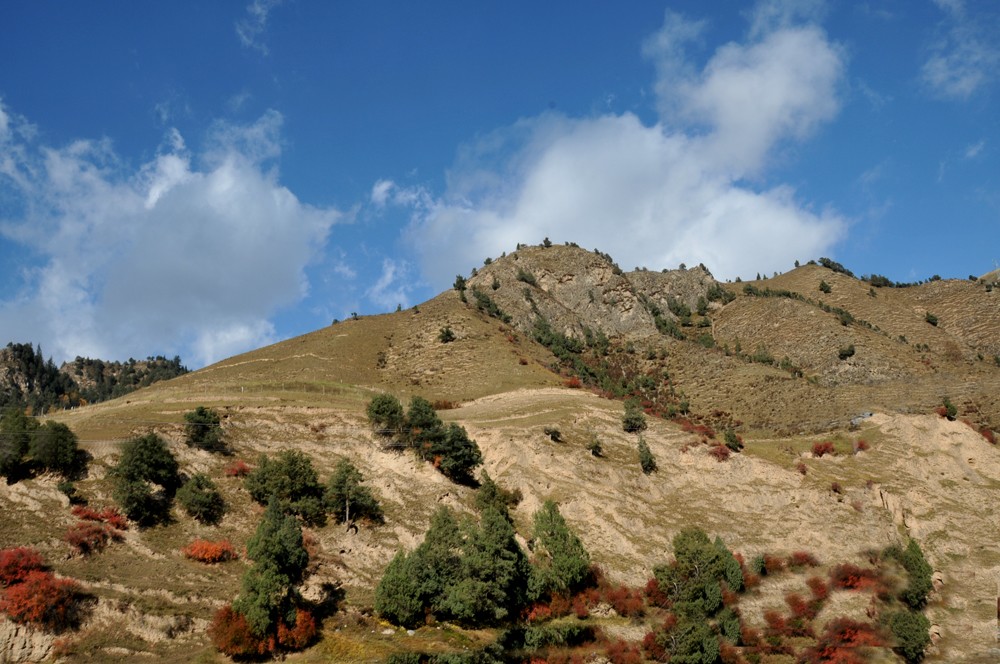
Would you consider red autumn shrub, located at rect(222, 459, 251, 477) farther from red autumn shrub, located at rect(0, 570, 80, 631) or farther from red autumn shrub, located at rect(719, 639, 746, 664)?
red autumn shrub, located at rect(719, 639, 746, 664)

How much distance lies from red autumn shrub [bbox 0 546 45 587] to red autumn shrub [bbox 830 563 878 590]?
161 ft

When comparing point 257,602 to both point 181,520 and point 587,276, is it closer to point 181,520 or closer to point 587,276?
point 181,520

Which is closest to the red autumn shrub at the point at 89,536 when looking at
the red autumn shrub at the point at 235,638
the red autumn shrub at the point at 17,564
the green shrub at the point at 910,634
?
the red autumn shrub at the point at 17,564

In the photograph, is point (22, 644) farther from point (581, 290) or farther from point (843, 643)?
point (581, 290)

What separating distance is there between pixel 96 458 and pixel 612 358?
89044mm

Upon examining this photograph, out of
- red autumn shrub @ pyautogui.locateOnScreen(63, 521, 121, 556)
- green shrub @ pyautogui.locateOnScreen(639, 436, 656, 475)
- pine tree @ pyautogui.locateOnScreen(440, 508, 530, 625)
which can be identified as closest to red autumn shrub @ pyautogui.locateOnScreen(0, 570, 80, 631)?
red autumn shrub @ pyautogui.locateOnScreen(63, 521, 121, 556)

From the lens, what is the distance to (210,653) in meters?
35.9

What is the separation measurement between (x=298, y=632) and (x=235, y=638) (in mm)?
3242

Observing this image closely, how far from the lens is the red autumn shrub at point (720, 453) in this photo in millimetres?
64438

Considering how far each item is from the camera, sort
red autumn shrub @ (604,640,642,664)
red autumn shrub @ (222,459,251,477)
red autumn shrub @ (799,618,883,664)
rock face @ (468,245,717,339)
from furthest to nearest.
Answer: rock face @ (468,245,717,339)
red autumn shrub @ (222,459,251,477)
red autumn shrub @ (799,618,883,664)
red autumn shrub @ (604,640,642,664)

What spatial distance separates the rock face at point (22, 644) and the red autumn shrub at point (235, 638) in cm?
724

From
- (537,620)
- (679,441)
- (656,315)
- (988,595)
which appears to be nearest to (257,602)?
(537,620)

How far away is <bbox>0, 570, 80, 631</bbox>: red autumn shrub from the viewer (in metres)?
33.0

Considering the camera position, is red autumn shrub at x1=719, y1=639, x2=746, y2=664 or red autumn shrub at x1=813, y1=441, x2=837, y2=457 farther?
red autumn shrub at x1=813, y1=441, x2=837, y2=457
